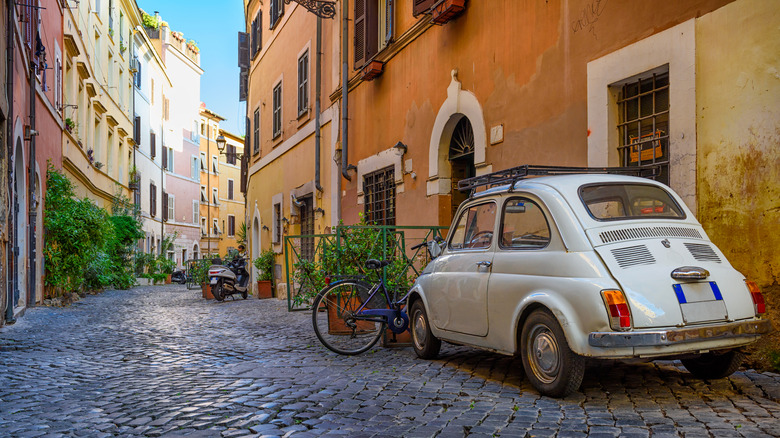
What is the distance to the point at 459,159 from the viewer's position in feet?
33.6

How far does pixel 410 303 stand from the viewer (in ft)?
22.3

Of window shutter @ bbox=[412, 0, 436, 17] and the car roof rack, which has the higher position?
window shutter @ bbox=[412, 0, 436, 17]

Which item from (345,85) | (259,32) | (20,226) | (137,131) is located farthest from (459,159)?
(137,131)

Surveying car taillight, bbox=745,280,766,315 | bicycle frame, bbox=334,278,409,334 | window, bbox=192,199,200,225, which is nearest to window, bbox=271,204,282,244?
bicycle frame, bbox=334,278,409,334

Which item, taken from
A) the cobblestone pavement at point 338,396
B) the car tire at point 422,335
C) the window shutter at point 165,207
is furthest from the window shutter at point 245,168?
the car tire at point 422,335

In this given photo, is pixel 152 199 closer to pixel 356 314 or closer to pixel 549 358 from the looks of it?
pixel 356 314

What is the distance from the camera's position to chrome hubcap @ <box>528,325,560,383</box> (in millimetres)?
4574

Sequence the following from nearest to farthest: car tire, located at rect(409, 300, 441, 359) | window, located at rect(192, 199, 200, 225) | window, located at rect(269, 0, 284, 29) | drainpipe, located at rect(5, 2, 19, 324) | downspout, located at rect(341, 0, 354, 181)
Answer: car tire, located at rect(409, 300, 441, 359), drainpipe, located at rect(5, 2, 19, 324), downspout, located at rect(341, 0, 354, 181), window, located at rect(269, 0, 284, 29), window, located at rect(192, 199, 200, 225)

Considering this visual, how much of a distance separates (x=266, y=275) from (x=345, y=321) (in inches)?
465

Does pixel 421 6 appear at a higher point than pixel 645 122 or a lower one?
higher

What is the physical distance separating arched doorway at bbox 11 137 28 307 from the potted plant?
20.1ft

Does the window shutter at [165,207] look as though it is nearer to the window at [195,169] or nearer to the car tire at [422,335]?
the window at [195,169]

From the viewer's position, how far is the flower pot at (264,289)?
17.5m

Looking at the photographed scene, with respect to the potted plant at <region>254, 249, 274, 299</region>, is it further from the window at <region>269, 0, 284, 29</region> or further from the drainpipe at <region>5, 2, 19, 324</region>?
the drainpipe at <region>5, 2, 19, 324</region>
